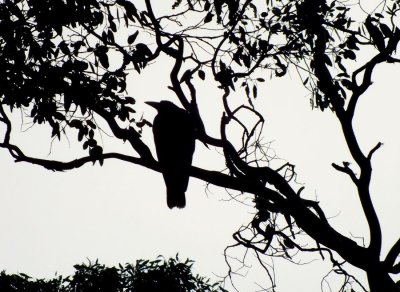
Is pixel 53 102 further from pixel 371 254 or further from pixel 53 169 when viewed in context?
pixel 371 254

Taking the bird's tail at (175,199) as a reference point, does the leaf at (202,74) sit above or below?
above

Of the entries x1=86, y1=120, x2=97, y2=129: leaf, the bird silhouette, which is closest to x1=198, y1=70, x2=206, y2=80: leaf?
the bird silhouette

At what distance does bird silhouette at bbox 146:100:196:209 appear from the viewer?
5.30 metres

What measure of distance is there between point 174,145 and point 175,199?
66 centimetres

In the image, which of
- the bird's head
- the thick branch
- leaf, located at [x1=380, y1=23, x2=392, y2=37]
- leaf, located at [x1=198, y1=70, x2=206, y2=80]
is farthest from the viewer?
the bird's head

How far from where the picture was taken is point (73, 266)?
7656 mm

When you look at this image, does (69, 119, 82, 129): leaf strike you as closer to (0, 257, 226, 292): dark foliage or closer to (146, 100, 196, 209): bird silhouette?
(146, 100, 196, 209): bird silhouette

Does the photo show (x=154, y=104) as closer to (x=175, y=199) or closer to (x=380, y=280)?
(x=175, y=199)

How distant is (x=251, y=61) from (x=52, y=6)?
6.97ft

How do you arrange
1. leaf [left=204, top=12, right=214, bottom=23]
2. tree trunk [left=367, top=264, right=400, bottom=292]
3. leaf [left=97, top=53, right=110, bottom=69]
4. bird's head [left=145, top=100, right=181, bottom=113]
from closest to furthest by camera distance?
tree trunk [left=367, top=264, right=400, bottom=292]
leaf [left=97, top=53, right=110, bottom=69]
leaf [left=204, top=12, right=214, bottom=23]
bird's head [left=145, top=100, right=181, bottom=113]

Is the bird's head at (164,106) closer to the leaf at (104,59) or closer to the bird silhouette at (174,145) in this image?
the bird silhouette at (174,145)

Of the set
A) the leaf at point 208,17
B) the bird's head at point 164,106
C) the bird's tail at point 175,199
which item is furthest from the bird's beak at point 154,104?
the leaf at point 208,17

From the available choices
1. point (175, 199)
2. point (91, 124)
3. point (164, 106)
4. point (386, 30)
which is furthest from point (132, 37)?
point (386, 30)

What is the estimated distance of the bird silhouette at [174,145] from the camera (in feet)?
17.4
